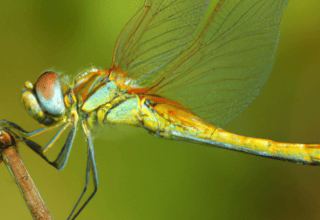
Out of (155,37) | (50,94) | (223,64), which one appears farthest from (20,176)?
(223,64)

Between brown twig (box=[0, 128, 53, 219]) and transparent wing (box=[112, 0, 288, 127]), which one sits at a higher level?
transparent wing (box=[112, 0, 288, 127])

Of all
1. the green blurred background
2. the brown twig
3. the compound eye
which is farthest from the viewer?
the green blurred background

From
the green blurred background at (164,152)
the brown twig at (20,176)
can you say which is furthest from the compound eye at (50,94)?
the green blurred background at (164,152)

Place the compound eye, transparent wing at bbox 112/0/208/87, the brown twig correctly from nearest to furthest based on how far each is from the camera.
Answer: the brown twig < the compound eye < transparent wing at bbox 112/0/208/87

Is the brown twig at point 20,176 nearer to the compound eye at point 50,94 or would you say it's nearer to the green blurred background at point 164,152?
the compound eye at point 50,94

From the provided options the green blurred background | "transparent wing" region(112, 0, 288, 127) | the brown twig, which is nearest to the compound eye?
the brown twig

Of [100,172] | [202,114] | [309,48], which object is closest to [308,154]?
[202,114]

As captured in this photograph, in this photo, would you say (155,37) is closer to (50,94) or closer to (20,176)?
(50,94)

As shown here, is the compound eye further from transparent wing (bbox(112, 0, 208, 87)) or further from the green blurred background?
the green blurred background
